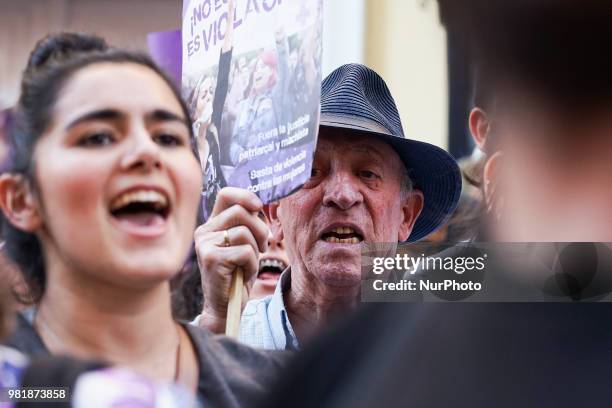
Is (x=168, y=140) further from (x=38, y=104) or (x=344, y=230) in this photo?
(x=344, y=230)

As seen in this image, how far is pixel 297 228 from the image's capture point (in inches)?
87.9

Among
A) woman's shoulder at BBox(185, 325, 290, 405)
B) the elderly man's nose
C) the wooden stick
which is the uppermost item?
the elderly man's nose

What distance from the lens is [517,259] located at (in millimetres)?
1759

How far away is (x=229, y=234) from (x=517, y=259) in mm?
549

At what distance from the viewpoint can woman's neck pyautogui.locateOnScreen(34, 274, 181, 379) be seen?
1.68 m

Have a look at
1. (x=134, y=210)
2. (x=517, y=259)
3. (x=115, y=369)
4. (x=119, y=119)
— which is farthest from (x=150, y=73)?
(x=517, y=259)

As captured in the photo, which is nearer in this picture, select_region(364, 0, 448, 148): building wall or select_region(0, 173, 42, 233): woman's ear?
select_region(0, 173, 42, 233): woman's ear

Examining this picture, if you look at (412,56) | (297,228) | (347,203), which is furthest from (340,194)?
(412,56)

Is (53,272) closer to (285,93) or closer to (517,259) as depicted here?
(285,93)

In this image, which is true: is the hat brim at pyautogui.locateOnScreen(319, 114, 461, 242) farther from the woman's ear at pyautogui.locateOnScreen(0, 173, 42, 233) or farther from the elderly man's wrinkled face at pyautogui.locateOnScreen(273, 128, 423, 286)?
the woman's ear at pyautogui.locateOnScreen(0, 173, 42, 233)

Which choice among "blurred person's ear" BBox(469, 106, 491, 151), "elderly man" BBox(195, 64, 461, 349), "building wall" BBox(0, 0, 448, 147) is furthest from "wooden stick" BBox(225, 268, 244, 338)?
"blurred person's ear" BBox(469, 106, 491, 151)

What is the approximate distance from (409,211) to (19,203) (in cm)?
93

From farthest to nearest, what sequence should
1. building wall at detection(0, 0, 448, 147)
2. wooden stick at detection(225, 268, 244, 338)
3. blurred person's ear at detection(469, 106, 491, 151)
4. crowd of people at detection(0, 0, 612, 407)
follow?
blurred person's ear at detection(469, 106, 491, 151)
building wall at detection(0, 0, 448, 147)
wooden stick at detection(225, 268, 244, 338)
crowd of people at detection(0, 0, 612, 407)

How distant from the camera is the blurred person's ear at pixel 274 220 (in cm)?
223
